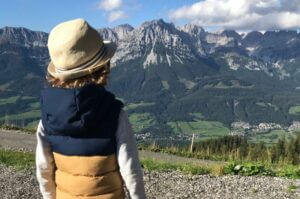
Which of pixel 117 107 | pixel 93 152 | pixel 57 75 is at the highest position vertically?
pixel 57 75

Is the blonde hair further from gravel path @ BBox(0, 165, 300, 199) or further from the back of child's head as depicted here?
gravel path @ BBox(0, 165, 300, 199)

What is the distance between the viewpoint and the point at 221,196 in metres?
12.9

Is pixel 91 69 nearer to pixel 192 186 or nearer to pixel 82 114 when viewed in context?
pixel 82 114

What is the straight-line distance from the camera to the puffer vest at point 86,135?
401 centimetres

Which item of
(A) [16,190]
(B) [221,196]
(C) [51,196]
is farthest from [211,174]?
(C) [51,196]

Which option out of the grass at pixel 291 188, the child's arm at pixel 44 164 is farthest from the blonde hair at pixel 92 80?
the grass at pixel 291 188

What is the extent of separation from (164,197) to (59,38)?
29.6ft

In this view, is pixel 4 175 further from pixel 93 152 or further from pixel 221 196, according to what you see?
pixel 93 152

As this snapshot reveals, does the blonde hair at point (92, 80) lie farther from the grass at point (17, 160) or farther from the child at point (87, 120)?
the grass at point (17, 160)

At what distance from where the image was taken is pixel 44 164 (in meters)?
4.37

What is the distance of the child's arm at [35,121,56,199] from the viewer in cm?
436

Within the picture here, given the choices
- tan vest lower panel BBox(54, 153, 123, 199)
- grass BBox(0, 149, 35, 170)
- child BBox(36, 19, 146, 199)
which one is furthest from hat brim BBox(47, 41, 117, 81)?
grass BBox(0, 149, 35, 170)

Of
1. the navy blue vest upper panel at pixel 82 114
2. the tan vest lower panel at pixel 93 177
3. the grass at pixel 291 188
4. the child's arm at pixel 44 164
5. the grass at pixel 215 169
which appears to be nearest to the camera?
the navy blue vest upper panel at pixel 82 114

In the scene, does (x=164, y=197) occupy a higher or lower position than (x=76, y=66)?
lower
